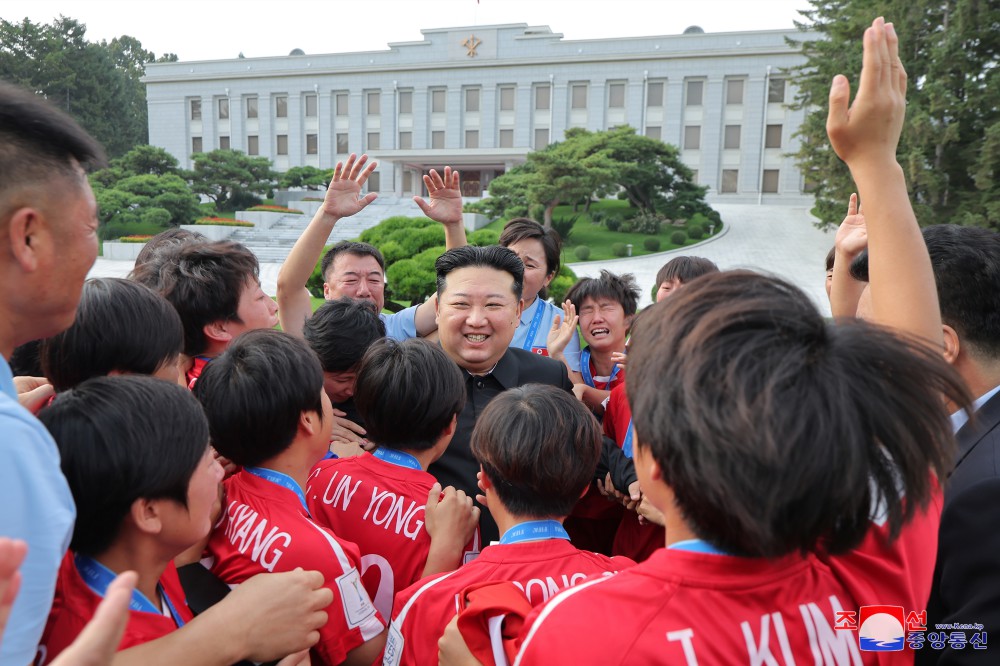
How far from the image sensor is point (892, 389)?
1019mm

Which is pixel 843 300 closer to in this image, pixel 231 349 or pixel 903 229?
pixel 903 229

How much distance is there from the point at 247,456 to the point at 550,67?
42107mm

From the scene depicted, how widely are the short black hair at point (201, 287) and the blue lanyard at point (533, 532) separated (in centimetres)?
157

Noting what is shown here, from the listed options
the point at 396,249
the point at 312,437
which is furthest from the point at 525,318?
the point at 396,249

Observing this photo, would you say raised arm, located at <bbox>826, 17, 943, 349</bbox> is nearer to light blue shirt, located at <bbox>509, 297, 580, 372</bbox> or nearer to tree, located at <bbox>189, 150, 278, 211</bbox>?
light blue shirt, located at <bbox>509, 297, 580, 372</bbox>

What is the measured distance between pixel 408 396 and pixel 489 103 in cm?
4196

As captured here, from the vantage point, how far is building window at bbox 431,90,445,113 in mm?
42531

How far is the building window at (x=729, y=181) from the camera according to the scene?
3919 centimetres

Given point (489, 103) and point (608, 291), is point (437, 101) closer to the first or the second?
point (489, 103)

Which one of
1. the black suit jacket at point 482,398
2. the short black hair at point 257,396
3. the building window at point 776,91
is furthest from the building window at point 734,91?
the short black hair at point 257,396

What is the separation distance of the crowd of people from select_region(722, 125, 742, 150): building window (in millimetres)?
39943

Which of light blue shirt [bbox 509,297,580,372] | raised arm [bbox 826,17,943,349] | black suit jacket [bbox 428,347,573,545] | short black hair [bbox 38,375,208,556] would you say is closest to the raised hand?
black suit jacket [bbox 428,347,573,545]

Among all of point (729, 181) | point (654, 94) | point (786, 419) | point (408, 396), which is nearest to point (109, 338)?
point (408, 396)

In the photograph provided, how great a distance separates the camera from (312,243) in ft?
10.8
